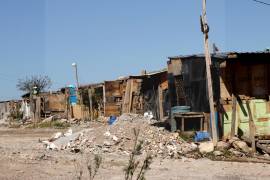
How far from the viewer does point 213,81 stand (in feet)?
51.6

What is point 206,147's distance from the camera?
13781mm

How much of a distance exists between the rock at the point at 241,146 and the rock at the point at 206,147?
0.69 m

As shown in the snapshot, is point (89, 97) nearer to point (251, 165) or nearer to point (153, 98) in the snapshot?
point (153, 98)

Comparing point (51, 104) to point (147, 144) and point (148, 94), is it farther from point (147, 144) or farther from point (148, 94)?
point (147, 144)

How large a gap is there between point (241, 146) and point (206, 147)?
1016mm

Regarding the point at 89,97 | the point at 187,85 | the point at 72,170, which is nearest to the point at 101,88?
the point at 89,97

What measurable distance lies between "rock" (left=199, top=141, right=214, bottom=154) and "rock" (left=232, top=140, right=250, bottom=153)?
2.26ft

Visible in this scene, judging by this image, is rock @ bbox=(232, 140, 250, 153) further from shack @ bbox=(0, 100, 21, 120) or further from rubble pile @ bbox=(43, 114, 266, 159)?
shack @ bbox=(0, 100, 21, 120)

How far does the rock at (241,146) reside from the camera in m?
13.6

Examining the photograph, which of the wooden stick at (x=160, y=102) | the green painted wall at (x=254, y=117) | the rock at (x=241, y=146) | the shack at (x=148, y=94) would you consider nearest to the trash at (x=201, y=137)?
the green painted wall at (x=254, y=117)

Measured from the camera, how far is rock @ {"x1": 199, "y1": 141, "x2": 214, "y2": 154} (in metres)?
13.7

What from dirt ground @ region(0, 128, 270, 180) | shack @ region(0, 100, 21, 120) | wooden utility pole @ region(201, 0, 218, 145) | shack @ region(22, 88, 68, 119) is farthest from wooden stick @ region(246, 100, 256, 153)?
shack @ region(0, 100, 21, 120)

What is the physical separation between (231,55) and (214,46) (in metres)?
3.20

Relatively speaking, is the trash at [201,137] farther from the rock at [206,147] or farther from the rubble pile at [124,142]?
the rock at [206,147]
